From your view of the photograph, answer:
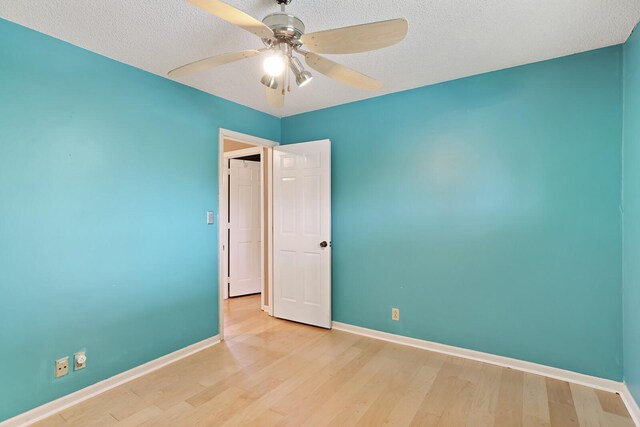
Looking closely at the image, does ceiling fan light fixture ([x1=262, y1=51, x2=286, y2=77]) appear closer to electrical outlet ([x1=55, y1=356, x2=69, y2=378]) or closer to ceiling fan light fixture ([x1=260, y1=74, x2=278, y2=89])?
ceiling fan light fixture ([x1=260, y1=74, x2=278, y2=89])

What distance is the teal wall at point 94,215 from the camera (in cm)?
198

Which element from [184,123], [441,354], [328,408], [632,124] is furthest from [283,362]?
[632,124]

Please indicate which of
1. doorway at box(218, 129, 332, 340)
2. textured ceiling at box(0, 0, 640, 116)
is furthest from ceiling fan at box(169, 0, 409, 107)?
doorway at box(218, 129, 332, 340)

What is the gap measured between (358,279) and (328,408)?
147 cm

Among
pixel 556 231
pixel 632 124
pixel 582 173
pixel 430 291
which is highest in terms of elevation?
pixel 632 124

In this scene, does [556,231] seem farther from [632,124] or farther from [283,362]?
[283,362]

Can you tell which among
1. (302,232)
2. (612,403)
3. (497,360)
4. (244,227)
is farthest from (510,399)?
(244,227)

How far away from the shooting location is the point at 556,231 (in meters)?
2.47

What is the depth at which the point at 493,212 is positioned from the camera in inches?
107

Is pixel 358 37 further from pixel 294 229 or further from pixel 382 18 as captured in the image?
pixel 294 229

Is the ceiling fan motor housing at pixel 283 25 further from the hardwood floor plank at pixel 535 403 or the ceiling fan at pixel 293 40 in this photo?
the hardwood floor plank at pixel 535 403

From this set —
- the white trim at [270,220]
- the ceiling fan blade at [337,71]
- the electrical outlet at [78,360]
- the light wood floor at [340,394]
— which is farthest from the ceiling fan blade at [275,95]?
the electrical outlet at [78,360]

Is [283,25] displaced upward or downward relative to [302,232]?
upward

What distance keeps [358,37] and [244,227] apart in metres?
3.93
